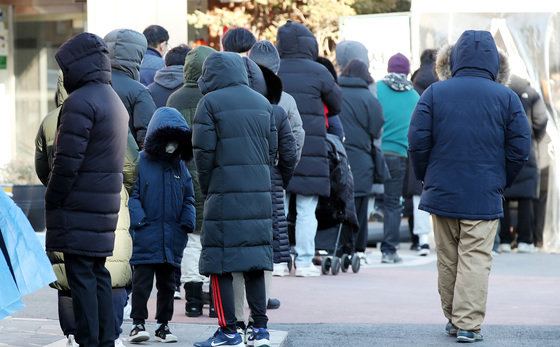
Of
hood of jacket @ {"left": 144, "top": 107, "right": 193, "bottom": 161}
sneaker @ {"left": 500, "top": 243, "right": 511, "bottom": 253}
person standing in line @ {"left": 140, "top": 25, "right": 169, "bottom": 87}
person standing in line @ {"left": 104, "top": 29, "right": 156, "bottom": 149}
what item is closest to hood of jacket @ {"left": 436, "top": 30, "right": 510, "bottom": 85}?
hood of jacket @ {"left": 144, "top": 107, "right": 193, "bottom": 161}

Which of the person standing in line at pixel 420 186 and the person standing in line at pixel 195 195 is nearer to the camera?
the person standing in line at pixel 195 195

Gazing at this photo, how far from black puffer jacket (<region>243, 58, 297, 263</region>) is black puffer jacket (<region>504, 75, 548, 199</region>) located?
608 cm

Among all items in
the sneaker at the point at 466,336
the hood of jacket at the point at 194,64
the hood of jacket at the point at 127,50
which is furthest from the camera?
the hood of jacket at the point at 194,64

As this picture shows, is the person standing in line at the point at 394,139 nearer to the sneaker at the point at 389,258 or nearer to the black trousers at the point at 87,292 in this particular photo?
the sneaker at the point at 389,258

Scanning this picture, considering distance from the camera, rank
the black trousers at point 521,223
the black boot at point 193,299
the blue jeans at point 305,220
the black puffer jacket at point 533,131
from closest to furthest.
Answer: the black boot at point 193,299 < the blue jeans at point 305,220 < the black puffer jacket at point 533,131 < the black trousers at point 521,223

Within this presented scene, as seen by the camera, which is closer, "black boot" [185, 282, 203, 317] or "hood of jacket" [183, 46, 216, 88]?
"hood of jacket" [183, 46, 216, 88]

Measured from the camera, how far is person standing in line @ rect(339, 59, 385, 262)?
1191cm

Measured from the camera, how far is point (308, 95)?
35.1 ft

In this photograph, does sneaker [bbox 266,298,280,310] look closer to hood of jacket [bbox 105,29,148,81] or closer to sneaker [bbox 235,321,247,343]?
sneaker [bbox 235,321,247,343]

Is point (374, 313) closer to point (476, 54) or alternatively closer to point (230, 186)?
point (476, 54)

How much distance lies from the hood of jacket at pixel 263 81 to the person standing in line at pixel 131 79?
84 centimetres

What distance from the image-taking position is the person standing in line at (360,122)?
1191 cm

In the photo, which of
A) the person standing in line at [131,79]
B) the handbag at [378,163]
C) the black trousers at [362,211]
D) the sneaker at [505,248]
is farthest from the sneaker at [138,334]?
the sneaker at [505,248]

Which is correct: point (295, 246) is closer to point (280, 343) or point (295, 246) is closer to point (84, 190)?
point (280, 343)
